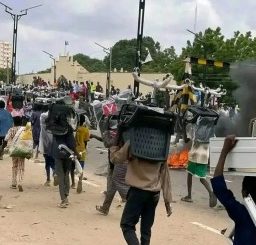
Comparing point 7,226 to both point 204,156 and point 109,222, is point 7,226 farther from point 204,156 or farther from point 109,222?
point 204,156

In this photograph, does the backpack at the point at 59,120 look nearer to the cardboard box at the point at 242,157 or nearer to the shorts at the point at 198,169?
the shorts at the point at 198,169

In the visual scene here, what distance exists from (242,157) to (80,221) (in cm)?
498

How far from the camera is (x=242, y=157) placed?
10.6 feet

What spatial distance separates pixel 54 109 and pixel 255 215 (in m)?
5.87

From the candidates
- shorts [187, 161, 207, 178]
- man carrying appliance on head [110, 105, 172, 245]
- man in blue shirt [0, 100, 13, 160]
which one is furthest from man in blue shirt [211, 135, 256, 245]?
man in blue shirt [0, 100, 13, 160]

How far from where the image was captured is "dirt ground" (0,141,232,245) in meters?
6.98

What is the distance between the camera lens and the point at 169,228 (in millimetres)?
7730

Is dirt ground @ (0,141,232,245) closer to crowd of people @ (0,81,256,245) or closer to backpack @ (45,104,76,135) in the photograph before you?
crowd of people @ (0,81,256,245)

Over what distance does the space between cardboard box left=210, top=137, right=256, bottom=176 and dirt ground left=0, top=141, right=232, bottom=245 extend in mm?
3699

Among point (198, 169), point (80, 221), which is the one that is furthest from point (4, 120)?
point (80, 221)

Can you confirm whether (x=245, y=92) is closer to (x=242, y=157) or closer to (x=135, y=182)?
(x=242, y=157)

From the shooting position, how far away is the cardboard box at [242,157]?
314 centimetres

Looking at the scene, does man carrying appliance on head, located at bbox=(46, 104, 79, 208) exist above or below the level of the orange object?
above

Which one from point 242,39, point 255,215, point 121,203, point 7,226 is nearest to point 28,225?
point 7,226
